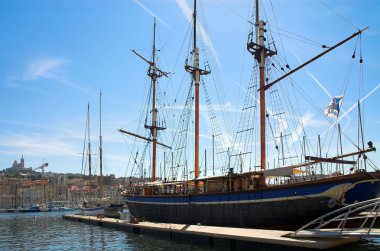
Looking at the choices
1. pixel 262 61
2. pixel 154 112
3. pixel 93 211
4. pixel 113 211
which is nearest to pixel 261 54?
pixel 262 61

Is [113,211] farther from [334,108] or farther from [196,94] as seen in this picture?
[334,108]

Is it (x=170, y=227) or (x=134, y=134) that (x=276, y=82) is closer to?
(x=170, y=227)

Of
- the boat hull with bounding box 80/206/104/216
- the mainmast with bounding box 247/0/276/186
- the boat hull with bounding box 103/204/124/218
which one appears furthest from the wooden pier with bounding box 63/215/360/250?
the boat hull with bounding box 80/206/104/216

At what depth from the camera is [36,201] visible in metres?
169

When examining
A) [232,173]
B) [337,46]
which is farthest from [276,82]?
[232,173]

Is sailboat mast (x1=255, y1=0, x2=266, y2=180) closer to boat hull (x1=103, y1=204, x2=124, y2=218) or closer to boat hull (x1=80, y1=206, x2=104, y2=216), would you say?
boat hull (x1=103, y1=204, x2=124, y2=218)

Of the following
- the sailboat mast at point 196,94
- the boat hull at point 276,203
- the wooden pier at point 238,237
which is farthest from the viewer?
the sailboat mast at point 196,94

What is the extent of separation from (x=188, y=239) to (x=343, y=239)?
38.7 feet

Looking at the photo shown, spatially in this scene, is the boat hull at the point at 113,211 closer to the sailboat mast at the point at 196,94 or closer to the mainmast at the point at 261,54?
the sailboat mast at the point at 196,94

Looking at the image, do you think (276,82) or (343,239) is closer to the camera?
(343,239)

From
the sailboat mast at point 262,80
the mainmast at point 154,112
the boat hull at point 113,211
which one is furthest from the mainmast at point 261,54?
the boat hull at point 113,211

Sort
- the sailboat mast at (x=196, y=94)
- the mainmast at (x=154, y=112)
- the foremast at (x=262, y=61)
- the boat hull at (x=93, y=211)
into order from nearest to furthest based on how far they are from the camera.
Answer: the foremast at (x=262, y=61)
the sailboat mast at (x=196, y=94)
the mainmast at (x=154, y=112)
the boat hull at (x=93, y=211)

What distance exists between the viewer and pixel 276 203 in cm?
2436

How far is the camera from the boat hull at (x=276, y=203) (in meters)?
22.1
